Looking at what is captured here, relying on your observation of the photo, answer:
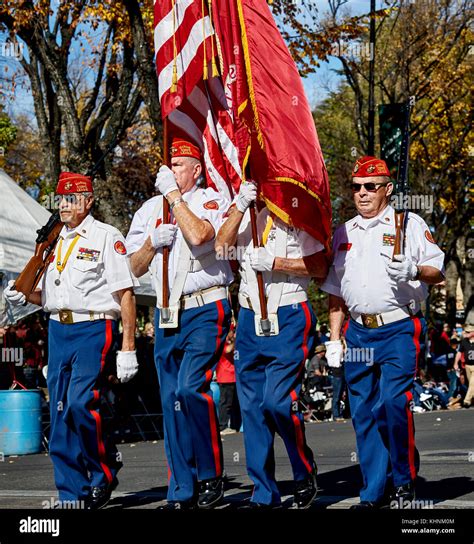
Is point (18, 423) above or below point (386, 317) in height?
below

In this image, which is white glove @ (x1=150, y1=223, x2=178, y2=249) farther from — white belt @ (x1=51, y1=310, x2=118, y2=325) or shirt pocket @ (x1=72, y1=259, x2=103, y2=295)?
white belt @ (x1=51, y1=310, x2=118, y2=325)

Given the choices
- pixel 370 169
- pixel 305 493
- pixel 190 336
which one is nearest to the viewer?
pixel 305 493

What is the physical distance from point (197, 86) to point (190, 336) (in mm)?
2133

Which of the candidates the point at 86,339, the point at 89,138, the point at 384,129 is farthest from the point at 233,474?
the point at 89,138

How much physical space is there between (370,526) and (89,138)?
18598mm

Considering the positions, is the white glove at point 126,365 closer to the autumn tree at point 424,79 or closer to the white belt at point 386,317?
the white belt at point 386,317

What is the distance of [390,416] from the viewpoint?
8.05 metres

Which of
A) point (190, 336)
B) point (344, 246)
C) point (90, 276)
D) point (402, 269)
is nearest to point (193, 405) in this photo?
point (190, 336)

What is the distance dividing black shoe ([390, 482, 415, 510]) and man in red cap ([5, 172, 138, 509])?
2015mm

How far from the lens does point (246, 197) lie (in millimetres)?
7961

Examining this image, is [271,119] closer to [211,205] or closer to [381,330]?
[211,205]

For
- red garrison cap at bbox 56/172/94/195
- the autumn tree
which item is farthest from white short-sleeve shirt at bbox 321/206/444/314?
the autumn tree

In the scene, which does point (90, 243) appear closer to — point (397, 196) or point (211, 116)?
point (211, 116)

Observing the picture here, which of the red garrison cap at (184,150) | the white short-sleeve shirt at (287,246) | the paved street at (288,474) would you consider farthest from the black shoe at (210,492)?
the red garrison cap at (184,150)
